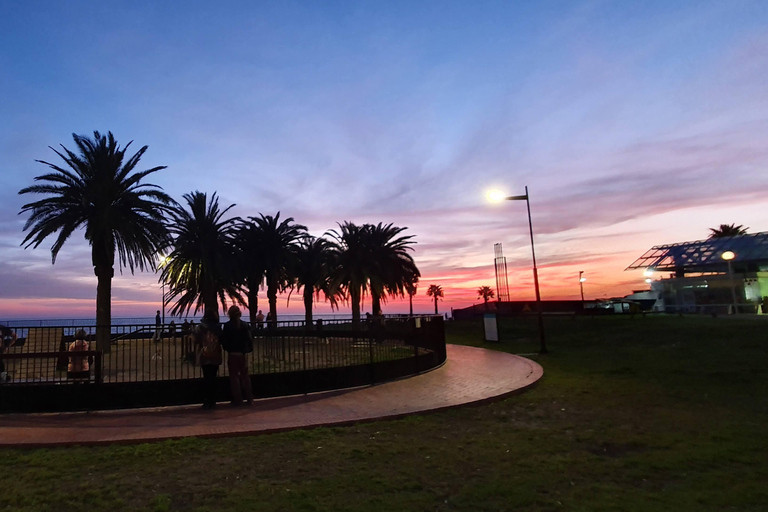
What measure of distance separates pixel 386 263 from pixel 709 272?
4321cm

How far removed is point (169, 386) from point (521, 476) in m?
6.99

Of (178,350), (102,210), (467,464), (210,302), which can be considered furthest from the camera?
(210,302)

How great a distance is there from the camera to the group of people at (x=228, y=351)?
911cm

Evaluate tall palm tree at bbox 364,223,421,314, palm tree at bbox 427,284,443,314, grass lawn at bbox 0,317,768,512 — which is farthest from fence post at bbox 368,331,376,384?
palm tree at bbox 427,284,443,314

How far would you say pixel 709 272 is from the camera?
179 feet

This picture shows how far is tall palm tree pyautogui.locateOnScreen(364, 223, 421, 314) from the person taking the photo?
32.0 m

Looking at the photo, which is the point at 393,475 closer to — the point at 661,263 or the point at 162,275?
the point at 162,275

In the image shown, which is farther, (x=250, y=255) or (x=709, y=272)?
(x=709, y=272)

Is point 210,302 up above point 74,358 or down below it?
above

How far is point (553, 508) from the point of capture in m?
4.39

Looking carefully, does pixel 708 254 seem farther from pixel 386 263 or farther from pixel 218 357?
pixel 218 357

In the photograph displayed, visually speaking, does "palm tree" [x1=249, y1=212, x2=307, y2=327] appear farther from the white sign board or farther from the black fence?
the black fence

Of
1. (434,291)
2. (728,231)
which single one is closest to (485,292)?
(434,291)

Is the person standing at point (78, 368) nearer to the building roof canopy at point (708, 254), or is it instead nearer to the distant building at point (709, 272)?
the distant building at point (709, 272)
